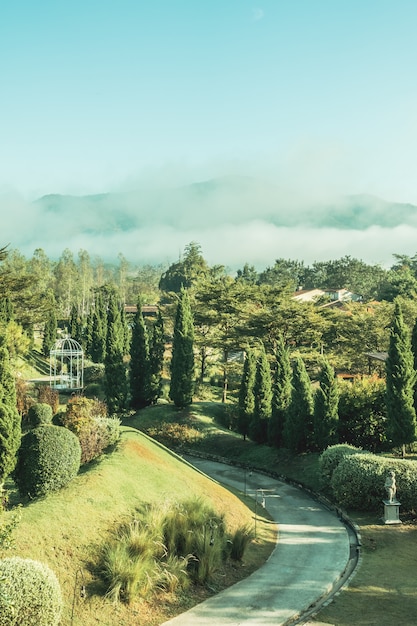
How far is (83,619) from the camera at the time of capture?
41.5 feet

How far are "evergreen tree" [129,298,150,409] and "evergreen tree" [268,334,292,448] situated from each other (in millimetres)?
13341

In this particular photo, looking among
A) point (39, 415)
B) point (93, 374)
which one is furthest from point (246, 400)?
point (93, 374)

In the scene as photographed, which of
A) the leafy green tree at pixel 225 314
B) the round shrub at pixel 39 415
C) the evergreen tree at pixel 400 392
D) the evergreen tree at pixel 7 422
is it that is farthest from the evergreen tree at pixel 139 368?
the evergreen tree at pixel 7 422

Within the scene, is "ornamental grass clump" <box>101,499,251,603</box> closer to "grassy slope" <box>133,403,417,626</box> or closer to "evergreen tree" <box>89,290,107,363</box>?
"grassy slope" <box>133,403,417,626</box>

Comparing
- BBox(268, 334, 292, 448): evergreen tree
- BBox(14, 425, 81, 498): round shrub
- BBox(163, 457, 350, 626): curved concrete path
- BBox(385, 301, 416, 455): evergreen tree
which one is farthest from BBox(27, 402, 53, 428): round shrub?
BBox(385, 301, 416, 455): evergreen tree

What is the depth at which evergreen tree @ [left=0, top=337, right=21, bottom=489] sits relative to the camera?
49.7 ft

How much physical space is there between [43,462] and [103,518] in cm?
236

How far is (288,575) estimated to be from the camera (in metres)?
16.5

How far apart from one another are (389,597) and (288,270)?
444 feet

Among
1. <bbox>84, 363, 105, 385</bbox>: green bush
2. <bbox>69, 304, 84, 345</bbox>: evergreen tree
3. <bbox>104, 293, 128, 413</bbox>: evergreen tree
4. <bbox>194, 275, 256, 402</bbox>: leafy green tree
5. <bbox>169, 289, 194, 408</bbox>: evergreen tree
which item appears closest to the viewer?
<bbox>169, 289, 194, 408</bbox>: evergreen tree

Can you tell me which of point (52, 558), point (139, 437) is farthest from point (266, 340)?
point (52, 558)

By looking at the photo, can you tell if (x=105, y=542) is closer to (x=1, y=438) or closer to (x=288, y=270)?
(x=1, y=438)

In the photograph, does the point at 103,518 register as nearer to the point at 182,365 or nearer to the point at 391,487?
the point at 391,487

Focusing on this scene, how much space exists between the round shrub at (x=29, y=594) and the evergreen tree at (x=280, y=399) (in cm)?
2287
